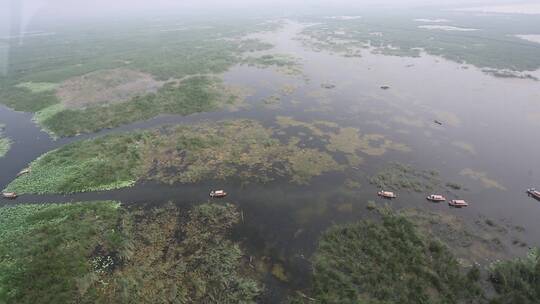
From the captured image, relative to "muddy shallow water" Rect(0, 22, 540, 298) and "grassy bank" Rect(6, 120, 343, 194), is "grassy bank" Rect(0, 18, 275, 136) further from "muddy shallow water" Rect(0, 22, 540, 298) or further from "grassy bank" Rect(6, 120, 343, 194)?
"grassy bank" Rect(6, 120, 343, 194)

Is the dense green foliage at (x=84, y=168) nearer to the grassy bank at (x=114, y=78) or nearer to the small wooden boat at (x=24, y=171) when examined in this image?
the small wooden boat at (x=24, y=171)

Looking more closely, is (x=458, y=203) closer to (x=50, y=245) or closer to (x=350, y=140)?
(x=350, y=140)

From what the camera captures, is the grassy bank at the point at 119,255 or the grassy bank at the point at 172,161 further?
the grassy bank at the point at 172,161

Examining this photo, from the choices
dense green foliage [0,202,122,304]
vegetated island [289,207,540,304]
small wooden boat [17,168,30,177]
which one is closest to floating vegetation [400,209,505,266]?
vegetated island [289,207,540,304]

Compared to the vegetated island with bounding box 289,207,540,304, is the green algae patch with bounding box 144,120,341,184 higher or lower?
higher

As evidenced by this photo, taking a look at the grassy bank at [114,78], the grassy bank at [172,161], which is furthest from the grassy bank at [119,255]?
the grassy bank at [114,78]
